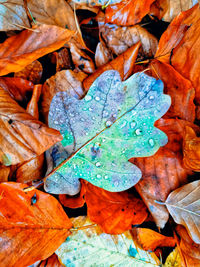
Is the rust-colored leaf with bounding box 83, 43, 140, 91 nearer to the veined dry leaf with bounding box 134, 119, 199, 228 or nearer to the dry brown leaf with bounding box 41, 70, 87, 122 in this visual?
the dry brown leaf with bounding box 41, 70, 87, 122

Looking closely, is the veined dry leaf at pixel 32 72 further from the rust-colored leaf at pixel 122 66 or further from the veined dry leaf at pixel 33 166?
the rust-colored leaf at pixel 122 66

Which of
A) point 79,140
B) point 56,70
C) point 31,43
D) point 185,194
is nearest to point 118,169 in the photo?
point 79,140

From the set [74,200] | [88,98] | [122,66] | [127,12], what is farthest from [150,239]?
[127,12]

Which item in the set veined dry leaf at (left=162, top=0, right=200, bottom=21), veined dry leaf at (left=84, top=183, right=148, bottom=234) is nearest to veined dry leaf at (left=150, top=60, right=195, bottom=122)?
veined dry leaf at (left=162, top=0, right=200, bottom=21)

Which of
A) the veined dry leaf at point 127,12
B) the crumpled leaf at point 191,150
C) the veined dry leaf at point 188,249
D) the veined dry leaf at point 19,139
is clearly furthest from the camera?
the veined dry leaf at point 127,12

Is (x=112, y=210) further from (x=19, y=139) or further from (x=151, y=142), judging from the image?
(x=19, y=139)

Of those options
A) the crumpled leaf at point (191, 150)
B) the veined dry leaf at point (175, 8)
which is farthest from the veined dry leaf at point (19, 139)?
the veined dry leaf at point (175, 8)

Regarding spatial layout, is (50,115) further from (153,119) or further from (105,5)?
(105,5)
